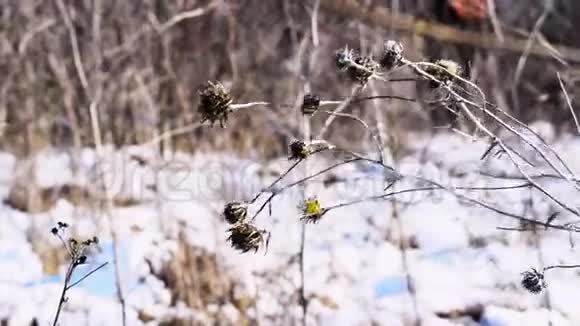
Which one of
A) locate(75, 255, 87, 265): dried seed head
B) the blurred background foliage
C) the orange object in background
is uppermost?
the orange object in background

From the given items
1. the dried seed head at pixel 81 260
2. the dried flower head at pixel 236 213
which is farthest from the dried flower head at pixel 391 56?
the dried seed head at pixel 81 260

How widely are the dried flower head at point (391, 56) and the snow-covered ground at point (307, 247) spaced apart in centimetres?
121

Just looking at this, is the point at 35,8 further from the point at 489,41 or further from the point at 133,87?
the point at 489,41

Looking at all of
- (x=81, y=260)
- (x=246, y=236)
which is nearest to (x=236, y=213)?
(x=246, y=236)

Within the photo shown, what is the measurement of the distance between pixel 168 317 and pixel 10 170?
3.09m

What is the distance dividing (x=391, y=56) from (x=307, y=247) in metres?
2.99

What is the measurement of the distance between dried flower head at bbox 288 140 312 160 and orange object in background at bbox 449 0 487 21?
567cm

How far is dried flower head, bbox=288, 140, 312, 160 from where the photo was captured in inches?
76.8

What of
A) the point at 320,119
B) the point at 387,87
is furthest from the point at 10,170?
the point at 387,87

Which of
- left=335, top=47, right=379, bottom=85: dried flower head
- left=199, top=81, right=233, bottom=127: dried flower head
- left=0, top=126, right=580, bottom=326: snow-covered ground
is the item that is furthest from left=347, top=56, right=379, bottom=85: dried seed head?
left=0, top=126, right=580, bottom=326: snow-covered ground

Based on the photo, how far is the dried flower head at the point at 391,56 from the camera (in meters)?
1.88

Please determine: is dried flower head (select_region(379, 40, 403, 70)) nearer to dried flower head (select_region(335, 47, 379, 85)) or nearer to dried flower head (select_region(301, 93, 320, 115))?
dried flower head (select_region(335, 47, 379, 85))

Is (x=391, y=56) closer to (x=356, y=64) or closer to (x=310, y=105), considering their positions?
(x=356, y=64)

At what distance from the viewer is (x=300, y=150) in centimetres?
195
